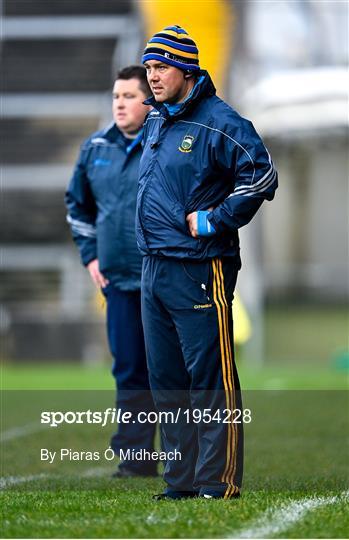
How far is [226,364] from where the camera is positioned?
18.5 ft

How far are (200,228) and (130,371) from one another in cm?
192

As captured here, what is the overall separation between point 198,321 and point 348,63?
17846 mm

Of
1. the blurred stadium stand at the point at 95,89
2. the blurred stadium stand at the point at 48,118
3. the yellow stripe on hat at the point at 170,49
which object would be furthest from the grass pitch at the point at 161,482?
the blurred stadium stand at the point at 48,118

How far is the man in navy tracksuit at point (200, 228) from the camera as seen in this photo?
5.56 metres

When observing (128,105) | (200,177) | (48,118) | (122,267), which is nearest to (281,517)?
(200,177)

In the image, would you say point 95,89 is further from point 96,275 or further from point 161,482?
point 161,482

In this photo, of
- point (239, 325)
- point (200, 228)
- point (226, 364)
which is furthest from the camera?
point (239, 325)

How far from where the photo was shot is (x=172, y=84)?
573 centimetres

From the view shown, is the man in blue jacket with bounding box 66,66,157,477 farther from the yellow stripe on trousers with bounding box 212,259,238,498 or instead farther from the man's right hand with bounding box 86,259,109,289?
the yellow stripe on trousers with bounding box 212,259,238,498

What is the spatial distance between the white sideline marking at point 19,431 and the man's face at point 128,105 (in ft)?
8.93

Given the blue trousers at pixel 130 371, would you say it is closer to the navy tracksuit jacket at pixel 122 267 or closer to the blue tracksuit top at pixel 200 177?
the navy tracksuit jacket at pixel 122 267

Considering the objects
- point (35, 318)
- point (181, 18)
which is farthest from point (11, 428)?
point (181, 18)

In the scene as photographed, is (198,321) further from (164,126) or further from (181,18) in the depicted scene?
(181,18)

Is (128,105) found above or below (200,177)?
above
